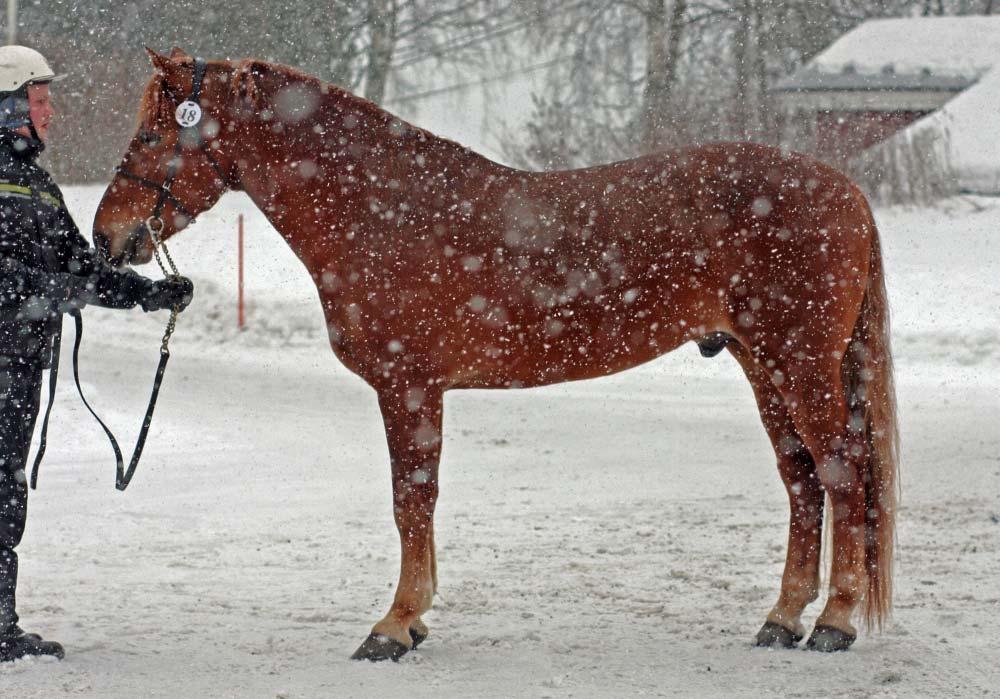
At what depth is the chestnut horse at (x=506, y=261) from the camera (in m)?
4.42

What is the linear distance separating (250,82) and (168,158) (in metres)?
0.41

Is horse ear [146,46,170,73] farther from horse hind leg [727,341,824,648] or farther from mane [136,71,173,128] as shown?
horse hind leg [727,341,824,648]

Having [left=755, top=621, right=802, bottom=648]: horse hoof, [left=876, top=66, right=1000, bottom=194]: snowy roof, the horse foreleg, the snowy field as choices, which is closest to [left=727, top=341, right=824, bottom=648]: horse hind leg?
[left=755, top=621, right=802, bottom=648]: horse hoof

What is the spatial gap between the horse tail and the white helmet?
10.1ft

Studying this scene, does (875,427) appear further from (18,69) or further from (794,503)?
(18,69)

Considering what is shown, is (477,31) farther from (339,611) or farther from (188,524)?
(339,611)

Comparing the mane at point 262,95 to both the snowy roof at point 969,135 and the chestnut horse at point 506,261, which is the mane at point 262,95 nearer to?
the chestnut horse at point 506,261

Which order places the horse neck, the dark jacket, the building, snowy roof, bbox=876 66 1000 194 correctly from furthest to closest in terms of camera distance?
the building, snowy roof, bbox=876 66 1000 194, the horse neck, the dark jacket

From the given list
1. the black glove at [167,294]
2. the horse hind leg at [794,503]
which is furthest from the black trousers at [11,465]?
the horse hind leg at [794,503]

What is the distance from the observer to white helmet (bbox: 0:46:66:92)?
4.24 m

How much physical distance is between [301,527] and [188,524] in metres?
0.63

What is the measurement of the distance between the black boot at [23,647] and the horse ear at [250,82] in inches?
81.5

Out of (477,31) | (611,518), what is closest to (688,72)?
(477,31)

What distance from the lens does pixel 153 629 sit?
4691mm
